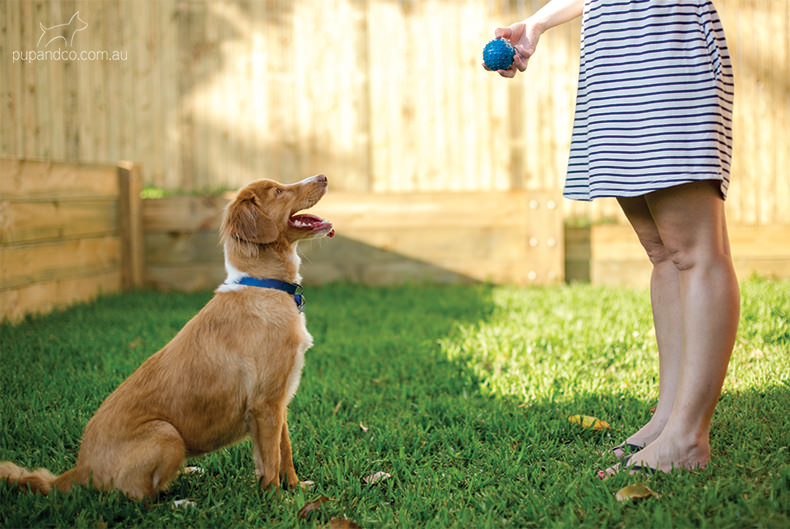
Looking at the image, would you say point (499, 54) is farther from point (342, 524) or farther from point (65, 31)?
point (65, 31)

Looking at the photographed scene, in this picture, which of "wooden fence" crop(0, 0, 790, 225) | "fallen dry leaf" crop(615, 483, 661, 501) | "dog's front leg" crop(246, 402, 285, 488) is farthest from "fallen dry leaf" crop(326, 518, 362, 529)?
"wooden fence" crop(0, 0, 790, 225)

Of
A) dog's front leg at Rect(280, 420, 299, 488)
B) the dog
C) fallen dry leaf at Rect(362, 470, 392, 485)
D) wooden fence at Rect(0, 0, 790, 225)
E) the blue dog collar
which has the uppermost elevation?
wooden fence at Rect(0, 0, 790, 225)

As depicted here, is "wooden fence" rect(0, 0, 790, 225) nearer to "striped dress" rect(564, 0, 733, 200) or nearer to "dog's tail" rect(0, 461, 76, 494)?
"striped dress" rect(564, 0, 733, 200)

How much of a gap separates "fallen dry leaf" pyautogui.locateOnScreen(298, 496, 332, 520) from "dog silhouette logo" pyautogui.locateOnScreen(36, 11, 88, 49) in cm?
713

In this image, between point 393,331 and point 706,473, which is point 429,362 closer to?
point 393,331

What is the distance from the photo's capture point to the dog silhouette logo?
25.5 feet

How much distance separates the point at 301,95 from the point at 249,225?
555cm

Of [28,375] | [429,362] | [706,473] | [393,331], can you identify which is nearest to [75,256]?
[28,375]

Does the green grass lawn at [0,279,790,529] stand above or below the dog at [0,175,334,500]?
below

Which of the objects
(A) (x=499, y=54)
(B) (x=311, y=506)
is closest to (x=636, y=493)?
(B) (x=311, y=506)

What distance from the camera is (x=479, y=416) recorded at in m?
3.27

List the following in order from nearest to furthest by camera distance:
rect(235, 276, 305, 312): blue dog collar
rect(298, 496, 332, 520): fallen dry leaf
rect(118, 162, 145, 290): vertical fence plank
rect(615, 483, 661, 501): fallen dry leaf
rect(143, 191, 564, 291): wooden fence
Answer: rect(615, 483, 661, 501): fallen dry leaf < rect(298, 496, 332, 520): fallen dry leaf < rect(235, 276, 305, 312): blue dog collar < rect(118, 162, 145, 290): vertical fence plank < rect(143, 191, 564, 291): wooden fence

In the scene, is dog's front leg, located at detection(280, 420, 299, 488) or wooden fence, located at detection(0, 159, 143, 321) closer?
dog's front leg, located at detection(280, 420, 299, 488)

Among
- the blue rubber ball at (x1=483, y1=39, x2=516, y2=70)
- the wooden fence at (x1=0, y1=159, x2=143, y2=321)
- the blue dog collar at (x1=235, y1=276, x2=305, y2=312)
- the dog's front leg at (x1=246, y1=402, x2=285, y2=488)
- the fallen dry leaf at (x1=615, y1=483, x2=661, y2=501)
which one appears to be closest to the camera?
the fallen dry leaf at (x1=615, y1=483, x2=661, y2=501)
